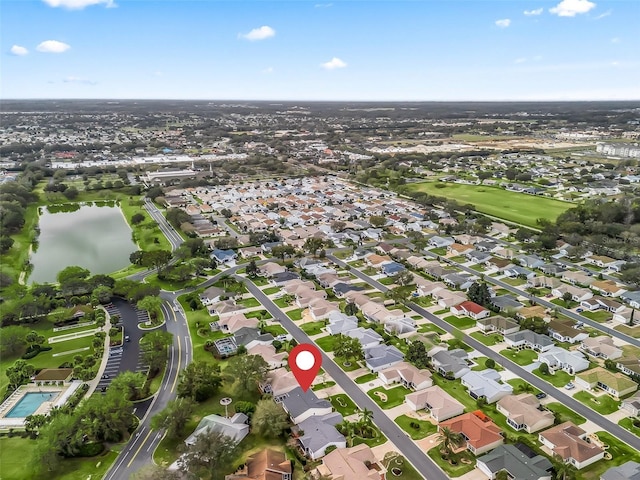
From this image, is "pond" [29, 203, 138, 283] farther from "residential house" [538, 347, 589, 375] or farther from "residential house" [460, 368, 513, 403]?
"residential house" [538, 347, 589, 375]

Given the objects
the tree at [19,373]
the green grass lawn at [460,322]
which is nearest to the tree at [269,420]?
the tree at [19,373]

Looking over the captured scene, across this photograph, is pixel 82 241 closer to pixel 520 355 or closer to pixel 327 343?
pixel 327 343

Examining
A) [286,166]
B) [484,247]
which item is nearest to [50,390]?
[484,247]

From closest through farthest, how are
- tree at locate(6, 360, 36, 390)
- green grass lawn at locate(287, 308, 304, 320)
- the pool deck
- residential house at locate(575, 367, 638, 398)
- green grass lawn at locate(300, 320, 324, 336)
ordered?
the pool deck
residential house at locate(575, 367, 638, 398)
tree at locate(6, 360, 36, 390)
green grass lawn at locate(300, 320, 324, 336)
green grass lawn at locate(287, 308, 304, 320)

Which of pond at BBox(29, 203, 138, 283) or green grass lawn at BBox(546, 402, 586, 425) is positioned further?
pond at BBox(29, 203, 138, 283)

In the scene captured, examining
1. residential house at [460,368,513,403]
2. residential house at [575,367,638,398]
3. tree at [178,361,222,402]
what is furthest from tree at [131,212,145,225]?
residential house at [575,367,638,398]

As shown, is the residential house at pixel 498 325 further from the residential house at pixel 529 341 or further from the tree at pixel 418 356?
the tree at pixel 418 356

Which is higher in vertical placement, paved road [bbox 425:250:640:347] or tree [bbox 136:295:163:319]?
tree [bbox 136:295:163:319]
